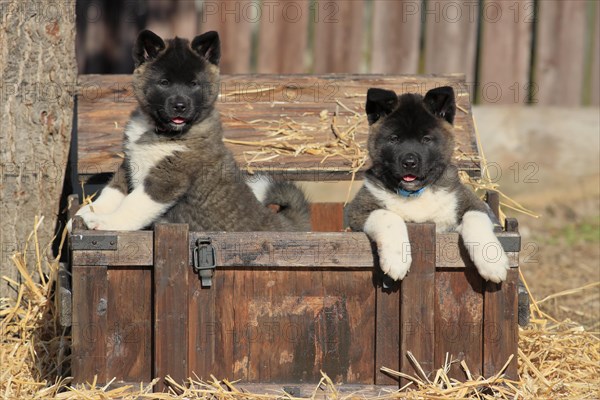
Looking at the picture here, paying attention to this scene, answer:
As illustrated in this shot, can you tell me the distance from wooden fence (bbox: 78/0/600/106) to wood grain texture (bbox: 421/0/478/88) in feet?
0.04

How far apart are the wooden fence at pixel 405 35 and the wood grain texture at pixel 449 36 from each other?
0.01 metres

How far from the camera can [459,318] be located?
486 cm

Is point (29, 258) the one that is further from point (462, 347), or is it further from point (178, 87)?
point (462, 347)

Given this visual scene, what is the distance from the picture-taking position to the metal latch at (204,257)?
4.71 meters

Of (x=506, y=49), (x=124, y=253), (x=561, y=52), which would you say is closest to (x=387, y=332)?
(x=124, y=253)

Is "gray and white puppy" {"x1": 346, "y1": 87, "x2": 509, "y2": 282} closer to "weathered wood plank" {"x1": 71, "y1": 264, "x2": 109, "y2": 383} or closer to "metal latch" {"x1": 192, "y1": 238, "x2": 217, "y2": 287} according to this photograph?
"metal latch" {"x1": 192, "y1": 238, "x2": 217, "y2": 287}

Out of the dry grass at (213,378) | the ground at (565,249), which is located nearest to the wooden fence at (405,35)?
the ground at (565,249)

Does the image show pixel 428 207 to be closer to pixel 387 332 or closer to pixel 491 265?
pixel 491 265

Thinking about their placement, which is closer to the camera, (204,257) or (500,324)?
(204,257)

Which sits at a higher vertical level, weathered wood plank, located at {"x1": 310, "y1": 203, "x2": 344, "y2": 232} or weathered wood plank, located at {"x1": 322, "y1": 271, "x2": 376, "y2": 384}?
weathered wood plank, located at {"x1": 310, "y1": 203, "x2": 344, "y2": 232}

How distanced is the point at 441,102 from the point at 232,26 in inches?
217

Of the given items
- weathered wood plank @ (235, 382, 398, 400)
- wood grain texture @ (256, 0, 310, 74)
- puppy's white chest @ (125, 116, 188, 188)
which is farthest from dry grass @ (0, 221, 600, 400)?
wood grain texture @ (256, 0, 310, 74)

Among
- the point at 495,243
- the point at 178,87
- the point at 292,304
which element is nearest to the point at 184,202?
the point at 178,87

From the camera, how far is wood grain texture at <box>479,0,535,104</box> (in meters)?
10.3
